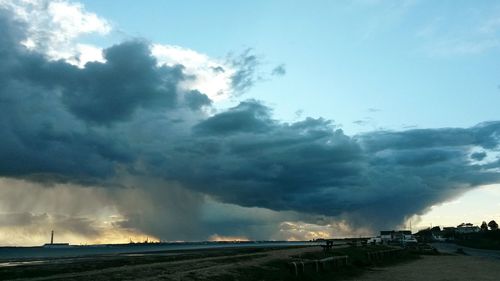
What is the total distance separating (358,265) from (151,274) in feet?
109

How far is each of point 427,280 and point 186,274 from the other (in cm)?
2162

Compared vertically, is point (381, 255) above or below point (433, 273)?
above

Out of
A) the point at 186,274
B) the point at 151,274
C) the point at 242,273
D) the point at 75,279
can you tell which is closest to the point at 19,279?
the point at 75,279

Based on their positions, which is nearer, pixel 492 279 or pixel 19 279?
pixel 19 279

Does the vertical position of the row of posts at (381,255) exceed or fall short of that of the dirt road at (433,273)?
it exceeds it

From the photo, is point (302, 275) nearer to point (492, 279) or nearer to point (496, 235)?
point (492, 279)

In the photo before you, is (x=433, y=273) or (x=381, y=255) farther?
(x=381, y=255)

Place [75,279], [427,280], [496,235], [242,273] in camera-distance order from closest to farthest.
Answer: [75,279] → [242,273] → [427,280] → [496,235]

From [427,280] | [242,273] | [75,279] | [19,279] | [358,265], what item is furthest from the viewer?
[358,265]

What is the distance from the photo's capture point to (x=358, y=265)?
206ft

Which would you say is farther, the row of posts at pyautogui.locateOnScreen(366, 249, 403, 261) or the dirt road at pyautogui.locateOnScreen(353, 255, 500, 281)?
the row of posts at pyautogui.locateOnScreen(366, 249, 403, 261)

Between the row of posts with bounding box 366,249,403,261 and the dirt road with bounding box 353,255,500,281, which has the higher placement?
the row of posts with bounding box 366,249,403,261

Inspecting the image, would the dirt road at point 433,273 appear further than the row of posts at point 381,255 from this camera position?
No

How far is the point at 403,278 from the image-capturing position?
4675 cm
